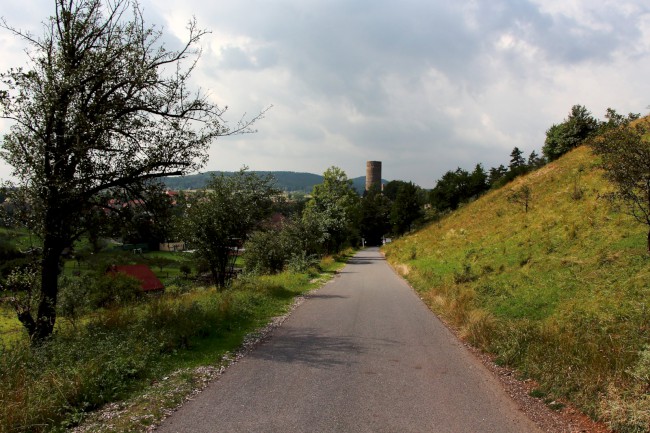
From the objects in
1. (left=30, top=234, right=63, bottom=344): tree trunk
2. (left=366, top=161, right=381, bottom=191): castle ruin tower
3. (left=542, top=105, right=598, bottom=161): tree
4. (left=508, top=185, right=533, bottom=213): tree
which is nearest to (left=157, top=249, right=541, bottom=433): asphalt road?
(left=30, top=234, right=63, bottom=344): tree trunk

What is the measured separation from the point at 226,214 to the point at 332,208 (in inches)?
1313

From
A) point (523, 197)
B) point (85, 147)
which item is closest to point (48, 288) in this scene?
point (85, 147)

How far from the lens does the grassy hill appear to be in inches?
223

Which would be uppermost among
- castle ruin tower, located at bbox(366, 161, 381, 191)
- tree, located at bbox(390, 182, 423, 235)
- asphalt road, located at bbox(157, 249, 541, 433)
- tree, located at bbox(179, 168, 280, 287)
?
castle ruin tower, located at bbox(366, 161, 381, 191)

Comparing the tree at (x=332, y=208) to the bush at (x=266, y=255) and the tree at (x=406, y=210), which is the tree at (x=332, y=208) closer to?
the bush at (x=266, y=255)

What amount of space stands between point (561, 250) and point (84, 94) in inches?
626

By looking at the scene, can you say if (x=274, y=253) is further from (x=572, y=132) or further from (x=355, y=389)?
(x=572, y=132)

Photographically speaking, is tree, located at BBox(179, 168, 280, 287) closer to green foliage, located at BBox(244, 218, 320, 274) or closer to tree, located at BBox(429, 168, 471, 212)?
green foliage, located at BBox(244, 218, 320, 274)

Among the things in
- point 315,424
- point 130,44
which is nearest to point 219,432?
point 315,424

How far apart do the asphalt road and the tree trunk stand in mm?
4728

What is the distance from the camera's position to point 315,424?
485 cm

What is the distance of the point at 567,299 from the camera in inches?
410

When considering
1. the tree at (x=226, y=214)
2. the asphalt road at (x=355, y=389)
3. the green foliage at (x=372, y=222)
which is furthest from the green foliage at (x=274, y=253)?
the green foliage at (x=372, y=222)

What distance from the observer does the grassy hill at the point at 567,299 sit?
18.6 feet
